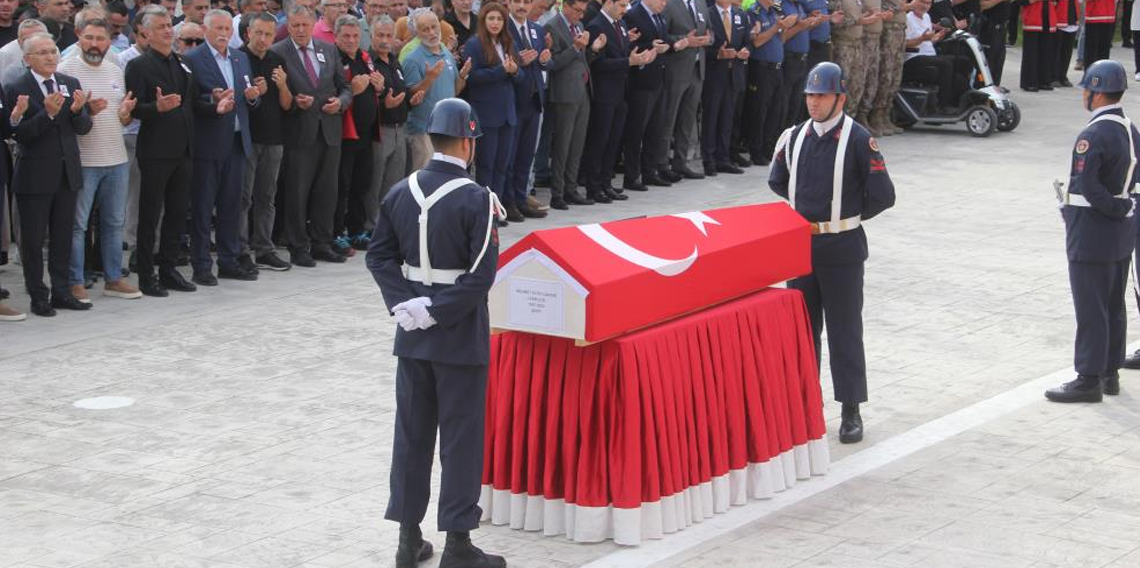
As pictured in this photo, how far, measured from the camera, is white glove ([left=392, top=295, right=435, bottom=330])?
23.1 ft

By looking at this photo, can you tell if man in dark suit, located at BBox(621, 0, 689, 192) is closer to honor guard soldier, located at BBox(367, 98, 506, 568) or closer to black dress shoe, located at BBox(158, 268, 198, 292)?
black dress shoe, located at BBox(158, 268, 198, 292)

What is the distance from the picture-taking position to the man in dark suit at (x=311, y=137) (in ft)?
44.7

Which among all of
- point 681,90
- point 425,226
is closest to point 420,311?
point 425,226

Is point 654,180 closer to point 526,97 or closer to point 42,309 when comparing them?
point 526,97

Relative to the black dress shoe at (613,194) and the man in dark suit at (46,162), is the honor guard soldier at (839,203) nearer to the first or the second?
the man in dark suit at (46,162)

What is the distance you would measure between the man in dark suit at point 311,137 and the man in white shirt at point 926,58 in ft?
32.4

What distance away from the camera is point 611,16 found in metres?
16.7

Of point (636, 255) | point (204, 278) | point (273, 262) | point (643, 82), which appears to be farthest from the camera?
point (643, 82)

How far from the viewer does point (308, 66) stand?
1376 centimetres

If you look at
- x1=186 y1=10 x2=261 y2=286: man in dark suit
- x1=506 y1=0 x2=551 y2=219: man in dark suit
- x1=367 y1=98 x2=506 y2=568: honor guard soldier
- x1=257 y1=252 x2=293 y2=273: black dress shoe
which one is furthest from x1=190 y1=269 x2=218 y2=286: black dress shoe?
x1=367 y1=98 x2=506 y2=568: honor guard soldier

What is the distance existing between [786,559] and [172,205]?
7.01 metres

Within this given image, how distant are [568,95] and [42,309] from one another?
593 centimetres

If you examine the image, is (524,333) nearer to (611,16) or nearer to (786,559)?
(786,559)

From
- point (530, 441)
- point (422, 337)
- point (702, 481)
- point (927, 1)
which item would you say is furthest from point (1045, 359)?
point (927, 1)
